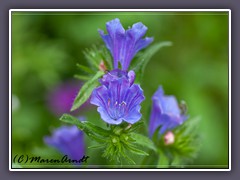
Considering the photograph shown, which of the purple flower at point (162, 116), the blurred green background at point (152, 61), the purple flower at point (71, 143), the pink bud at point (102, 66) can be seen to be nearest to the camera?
the pink bud at point (102, 66)

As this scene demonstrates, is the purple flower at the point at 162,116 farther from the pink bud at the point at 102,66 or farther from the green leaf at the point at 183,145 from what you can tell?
the pink bud at the point at 102,66

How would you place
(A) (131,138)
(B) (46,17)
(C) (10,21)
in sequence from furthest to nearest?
(B) (46,17), (C) (10,21), (A) (131,138)

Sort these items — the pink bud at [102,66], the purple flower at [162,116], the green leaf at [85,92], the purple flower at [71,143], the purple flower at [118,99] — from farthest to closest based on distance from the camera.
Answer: the purple flower at [71,143], the purple flower at [162,116], the pink bud at [102,66], the green leaf at [85,92], the purple flower at [118,99]

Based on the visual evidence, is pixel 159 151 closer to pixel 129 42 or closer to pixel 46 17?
pixel 129 42

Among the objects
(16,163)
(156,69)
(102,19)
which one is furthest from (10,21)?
(156,69)

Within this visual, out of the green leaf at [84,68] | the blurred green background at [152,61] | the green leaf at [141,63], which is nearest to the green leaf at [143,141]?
the green leaf at [141,63]

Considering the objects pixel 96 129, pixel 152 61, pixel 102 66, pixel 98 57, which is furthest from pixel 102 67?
pixel 152 61

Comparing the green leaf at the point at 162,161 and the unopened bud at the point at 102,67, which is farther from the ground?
the unopened bud at the point at 102,67
